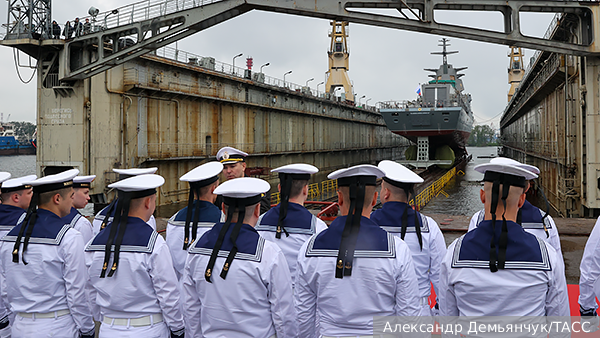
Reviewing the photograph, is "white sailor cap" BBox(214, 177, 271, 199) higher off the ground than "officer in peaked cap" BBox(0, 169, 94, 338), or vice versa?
"white sailor cap" BBox(214, 177, 271, 199)

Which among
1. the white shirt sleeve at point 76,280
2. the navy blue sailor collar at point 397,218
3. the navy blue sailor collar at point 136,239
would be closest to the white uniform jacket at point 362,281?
the navy blue sailor collar at point 397,218

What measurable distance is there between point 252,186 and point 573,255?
233 inches

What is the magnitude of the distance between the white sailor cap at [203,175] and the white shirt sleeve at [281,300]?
4.65 feet

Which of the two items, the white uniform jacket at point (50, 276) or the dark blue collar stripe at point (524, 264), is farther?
the white uniform jacket at point (50, 276)

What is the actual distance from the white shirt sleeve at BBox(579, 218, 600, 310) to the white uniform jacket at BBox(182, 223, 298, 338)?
276 cm

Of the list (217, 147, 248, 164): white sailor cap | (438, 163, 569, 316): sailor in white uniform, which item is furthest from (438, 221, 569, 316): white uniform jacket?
(217, 147, 248, 164): white sailor cap

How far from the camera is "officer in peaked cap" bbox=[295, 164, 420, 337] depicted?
2.64 m

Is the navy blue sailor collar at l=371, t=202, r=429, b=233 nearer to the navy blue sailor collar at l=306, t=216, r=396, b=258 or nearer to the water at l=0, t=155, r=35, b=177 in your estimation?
the navy blue sailor collar at l=306, t=216, r=396, b=258

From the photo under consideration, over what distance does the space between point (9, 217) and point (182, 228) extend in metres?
2.12

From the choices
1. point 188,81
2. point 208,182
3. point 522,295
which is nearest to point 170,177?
point 188,81

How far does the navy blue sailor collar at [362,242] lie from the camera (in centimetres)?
264

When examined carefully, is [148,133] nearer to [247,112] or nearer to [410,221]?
[247,112]

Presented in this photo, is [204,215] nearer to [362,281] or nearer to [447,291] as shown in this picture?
[362,281]

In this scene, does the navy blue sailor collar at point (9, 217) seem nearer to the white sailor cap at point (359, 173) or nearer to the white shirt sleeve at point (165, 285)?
the white shirt sleeve at point (165, 285)
